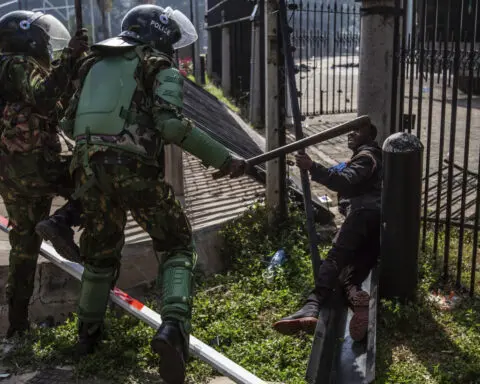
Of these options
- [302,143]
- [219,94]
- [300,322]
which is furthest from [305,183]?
[219,94]

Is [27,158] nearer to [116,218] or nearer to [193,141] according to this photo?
[116,218]

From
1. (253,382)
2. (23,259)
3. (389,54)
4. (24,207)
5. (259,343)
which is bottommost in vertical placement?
(259,343)

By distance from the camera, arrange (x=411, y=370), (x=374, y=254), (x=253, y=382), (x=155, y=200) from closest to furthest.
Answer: (x=253, y=382), (x=155, y=200), (x=411, y=370), (x=374, y=254)

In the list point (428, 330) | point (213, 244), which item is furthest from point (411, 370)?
point (213, 244)

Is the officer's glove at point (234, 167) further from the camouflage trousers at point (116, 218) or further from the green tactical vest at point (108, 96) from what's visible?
the green tactical vest at point (108, 96)

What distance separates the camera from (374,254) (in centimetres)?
438

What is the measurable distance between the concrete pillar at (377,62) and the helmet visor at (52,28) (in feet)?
6.68

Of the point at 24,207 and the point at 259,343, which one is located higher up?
the point at 24,207

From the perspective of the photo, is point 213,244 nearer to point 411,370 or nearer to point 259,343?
point 259,343

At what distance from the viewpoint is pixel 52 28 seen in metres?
3.83

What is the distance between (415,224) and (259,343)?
1.21 meters

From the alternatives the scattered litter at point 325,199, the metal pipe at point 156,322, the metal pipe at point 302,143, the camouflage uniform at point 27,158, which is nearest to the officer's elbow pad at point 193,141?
the metal pipe at point 302,143

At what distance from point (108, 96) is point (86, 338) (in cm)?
133

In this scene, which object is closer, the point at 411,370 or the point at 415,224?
the point at 411,370
